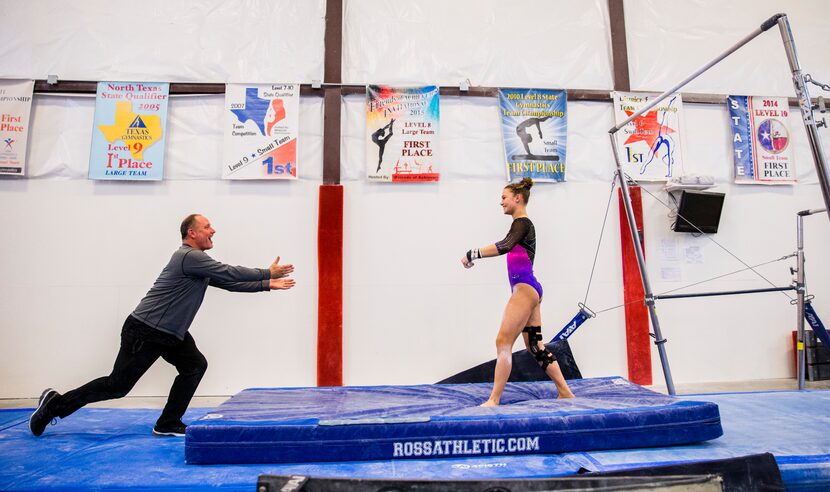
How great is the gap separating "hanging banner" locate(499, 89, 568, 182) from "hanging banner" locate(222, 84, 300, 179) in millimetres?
2646

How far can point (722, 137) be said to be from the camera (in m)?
6.85

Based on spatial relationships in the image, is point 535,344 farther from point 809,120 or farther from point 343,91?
point 343,91

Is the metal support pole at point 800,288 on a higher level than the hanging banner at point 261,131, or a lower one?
lower

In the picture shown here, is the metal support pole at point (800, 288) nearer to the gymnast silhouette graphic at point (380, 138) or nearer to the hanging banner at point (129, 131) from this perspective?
the gymnast silhouette graphic at point (380, 138)

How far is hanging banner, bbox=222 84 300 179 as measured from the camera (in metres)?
6.20

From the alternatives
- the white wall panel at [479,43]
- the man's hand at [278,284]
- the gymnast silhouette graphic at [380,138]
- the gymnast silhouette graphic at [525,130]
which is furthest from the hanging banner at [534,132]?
the man's hand at [278,284]

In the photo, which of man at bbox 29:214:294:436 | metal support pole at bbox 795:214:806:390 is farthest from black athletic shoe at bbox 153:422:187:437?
metal support pole at bbox 795:214:806:390

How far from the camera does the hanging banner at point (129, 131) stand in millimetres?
6086

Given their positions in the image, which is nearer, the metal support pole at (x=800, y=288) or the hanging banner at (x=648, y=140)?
the metal support pole at (x=800, y=288)

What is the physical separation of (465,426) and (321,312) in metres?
3.37

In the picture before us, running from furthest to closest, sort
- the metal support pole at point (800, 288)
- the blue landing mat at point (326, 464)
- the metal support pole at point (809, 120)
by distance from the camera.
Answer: the metal support pole at point (800, 288) < the metal support pole at point (809, 120) < the blue landing mat at point (326, 464)

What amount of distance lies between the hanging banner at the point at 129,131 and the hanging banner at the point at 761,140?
7297mm

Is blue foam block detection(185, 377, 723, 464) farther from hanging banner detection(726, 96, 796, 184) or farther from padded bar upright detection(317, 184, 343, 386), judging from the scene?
hanging banner detection(726, 96, 796, 184)

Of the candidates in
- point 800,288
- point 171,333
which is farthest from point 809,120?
point 171,333
